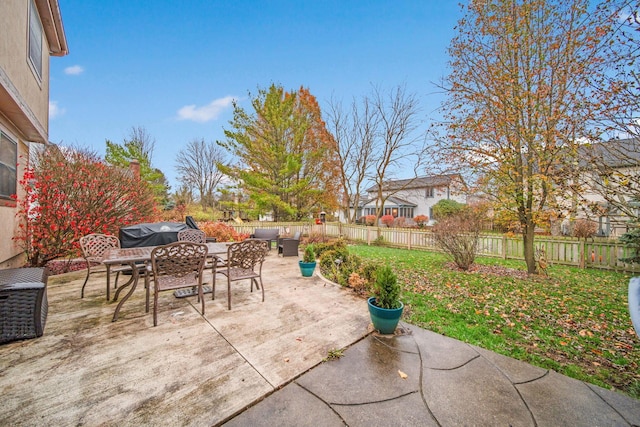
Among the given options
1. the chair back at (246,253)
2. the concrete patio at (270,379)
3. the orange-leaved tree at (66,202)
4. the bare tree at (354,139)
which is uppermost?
the bare tree at (354,139)

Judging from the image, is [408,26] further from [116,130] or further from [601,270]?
[116,130]

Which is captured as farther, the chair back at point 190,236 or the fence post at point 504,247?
the fence post at point 504,247

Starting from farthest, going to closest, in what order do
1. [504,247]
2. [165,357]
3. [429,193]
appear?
[429,193] < [504,247] < [165,357]

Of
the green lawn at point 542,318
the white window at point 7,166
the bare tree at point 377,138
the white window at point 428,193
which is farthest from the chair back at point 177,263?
the white window at point 428,193

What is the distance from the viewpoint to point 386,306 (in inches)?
113

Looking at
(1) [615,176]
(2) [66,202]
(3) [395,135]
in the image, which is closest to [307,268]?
(1) [615,176]

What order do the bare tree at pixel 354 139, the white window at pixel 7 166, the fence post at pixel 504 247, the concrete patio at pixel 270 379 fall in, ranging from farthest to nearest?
the bare tree at pixel 354 139 → the fence post at pixel 504 247 → the white window at pixel 7 166 → the concrete patio at pixel 270 379

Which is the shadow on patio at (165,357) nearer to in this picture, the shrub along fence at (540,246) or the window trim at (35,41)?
the window trim at (35,41)

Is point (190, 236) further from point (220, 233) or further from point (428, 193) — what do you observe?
point (428, 193)

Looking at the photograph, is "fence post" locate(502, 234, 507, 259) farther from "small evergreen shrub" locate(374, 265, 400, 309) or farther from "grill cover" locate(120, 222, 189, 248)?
"grill cover" locate(120, 222, 189, 248)

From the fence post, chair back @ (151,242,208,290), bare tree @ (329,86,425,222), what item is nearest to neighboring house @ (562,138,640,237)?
the fence post

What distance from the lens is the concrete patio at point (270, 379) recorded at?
1.69m

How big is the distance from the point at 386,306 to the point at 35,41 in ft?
30.0

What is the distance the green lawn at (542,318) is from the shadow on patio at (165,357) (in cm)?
140
